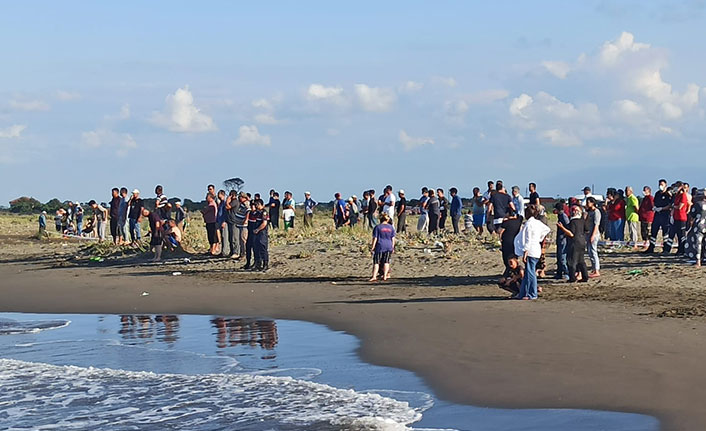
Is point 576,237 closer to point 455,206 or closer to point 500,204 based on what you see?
point 500,204

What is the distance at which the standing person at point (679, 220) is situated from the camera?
20281 millimetres

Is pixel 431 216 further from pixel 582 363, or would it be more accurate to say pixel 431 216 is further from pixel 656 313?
pixel 582 363

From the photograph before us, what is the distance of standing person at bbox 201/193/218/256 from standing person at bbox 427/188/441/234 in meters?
6.94

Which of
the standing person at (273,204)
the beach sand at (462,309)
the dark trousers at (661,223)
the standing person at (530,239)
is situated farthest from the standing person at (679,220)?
the standing person at (273,204)

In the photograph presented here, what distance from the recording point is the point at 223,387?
34.7 ft

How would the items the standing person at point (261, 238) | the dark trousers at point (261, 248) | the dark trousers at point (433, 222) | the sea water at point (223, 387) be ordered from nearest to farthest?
the sea water at point (223, 387) → the standing person at point (261, 238) → the dark trousers at point (261, 248) → the dark trousers at point (433, 222)

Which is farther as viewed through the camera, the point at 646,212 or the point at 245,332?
the point at 646,212

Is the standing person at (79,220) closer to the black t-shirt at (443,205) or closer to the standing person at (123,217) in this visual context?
the standing person at (123,217)

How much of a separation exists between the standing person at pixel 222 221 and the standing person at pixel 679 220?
10251 millimetres

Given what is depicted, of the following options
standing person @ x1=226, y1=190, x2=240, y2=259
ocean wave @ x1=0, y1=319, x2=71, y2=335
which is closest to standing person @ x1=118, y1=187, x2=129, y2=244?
standing person @ x1=226, y1=190, x2=240, y2=259

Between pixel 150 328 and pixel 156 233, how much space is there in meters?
9.63

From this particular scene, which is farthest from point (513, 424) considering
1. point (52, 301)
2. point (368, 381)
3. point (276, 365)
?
point (52, 301)

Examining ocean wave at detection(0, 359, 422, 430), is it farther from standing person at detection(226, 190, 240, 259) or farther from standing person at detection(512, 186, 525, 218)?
standing person at detection(512, 186, 525, 218)

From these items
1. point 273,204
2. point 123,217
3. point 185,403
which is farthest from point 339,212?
point 185,403
